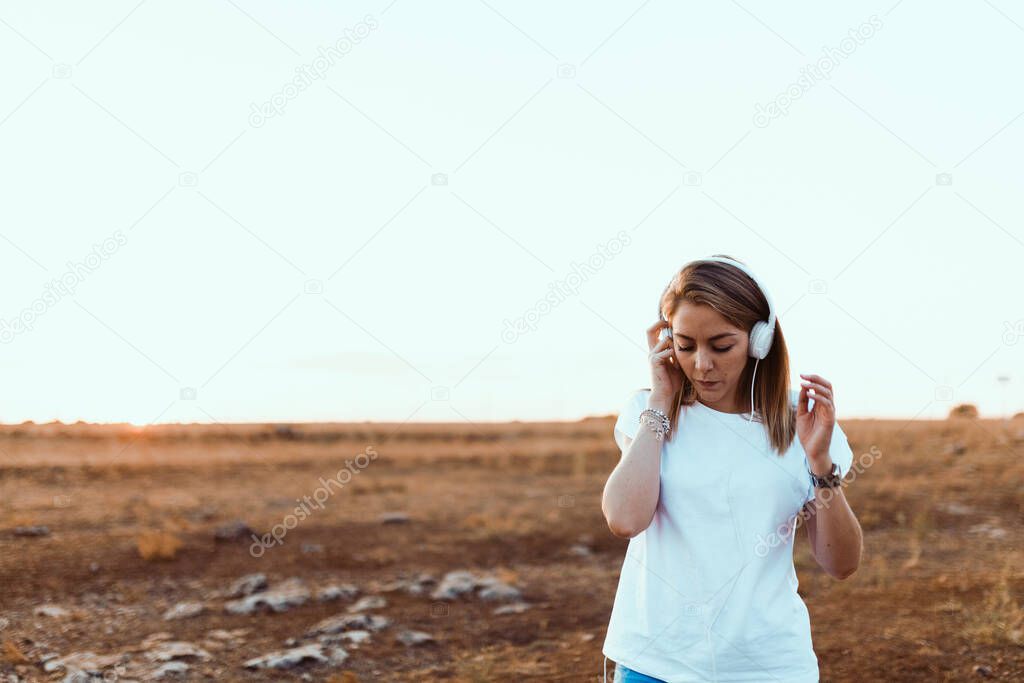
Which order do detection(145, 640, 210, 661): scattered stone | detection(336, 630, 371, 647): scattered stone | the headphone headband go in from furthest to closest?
1. detection(336, 630, 371, 647): scattered stone
2. detection(145, 640, 210, 661): scattered stone
3. the headphone headband

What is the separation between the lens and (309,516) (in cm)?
1303

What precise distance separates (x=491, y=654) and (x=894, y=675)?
3.11m

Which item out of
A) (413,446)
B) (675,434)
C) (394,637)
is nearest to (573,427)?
(413,446)

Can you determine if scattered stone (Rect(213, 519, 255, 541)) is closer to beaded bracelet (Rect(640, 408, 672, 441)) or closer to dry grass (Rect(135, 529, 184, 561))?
dry grass (Rect(135, 529, 184, 561))

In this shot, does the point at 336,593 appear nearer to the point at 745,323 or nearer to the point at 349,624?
the point at 349,624

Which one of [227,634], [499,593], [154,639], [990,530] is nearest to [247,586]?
[227,634]

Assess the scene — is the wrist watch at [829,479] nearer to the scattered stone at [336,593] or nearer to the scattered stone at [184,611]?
the scattered stone at [336,593]

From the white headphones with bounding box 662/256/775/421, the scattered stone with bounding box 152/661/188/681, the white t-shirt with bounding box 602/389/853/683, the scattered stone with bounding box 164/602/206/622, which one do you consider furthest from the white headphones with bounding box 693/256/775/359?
the scattered stone with bounding box 164/602/206/622

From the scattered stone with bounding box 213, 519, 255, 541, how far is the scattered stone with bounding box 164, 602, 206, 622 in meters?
2.74

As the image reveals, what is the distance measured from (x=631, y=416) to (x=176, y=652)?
19.8 ft

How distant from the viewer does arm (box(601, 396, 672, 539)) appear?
8.23 ft

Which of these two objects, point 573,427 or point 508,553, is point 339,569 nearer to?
point 508,553

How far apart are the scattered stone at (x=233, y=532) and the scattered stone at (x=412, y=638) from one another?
183 inches

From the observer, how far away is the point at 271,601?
8719 millimetres
